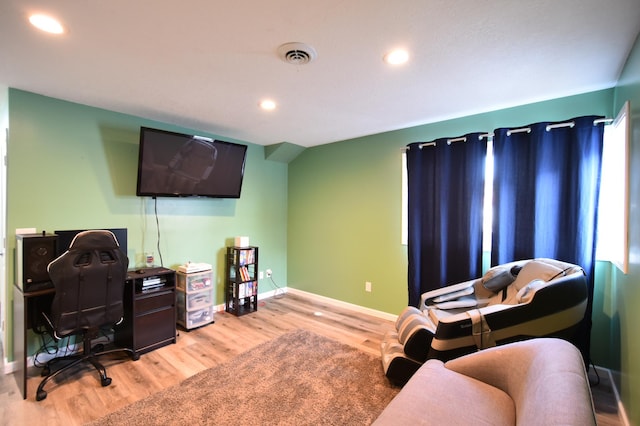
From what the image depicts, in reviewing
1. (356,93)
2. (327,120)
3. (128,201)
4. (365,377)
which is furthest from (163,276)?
(356,93)

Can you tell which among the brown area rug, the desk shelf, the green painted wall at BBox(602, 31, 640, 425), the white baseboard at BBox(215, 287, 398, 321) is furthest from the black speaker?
the green painted wall at BBox(602, 31, 640, 425)

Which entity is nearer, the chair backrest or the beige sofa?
→ the beige sofa

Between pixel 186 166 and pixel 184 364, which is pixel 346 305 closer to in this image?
pixel 184 364

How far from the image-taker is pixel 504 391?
1464mm

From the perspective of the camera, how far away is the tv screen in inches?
114

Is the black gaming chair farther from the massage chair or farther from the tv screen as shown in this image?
the massage chair

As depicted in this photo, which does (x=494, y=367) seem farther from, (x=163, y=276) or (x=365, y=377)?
(x=163, y=276)

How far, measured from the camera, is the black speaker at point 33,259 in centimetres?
220

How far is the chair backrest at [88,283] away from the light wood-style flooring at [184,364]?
46 cm

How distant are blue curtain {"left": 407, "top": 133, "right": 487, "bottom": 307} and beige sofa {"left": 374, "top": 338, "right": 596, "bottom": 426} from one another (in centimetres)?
155

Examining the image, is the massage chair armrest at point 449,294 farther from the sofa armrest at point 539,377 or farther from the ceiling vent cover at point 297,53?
the ceiling vent cover at point 297,53

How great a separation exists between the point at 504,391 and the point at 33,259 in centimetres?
328

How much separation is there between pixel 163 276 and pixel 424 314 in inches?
101

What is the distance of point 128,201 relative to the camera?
10.0ft
